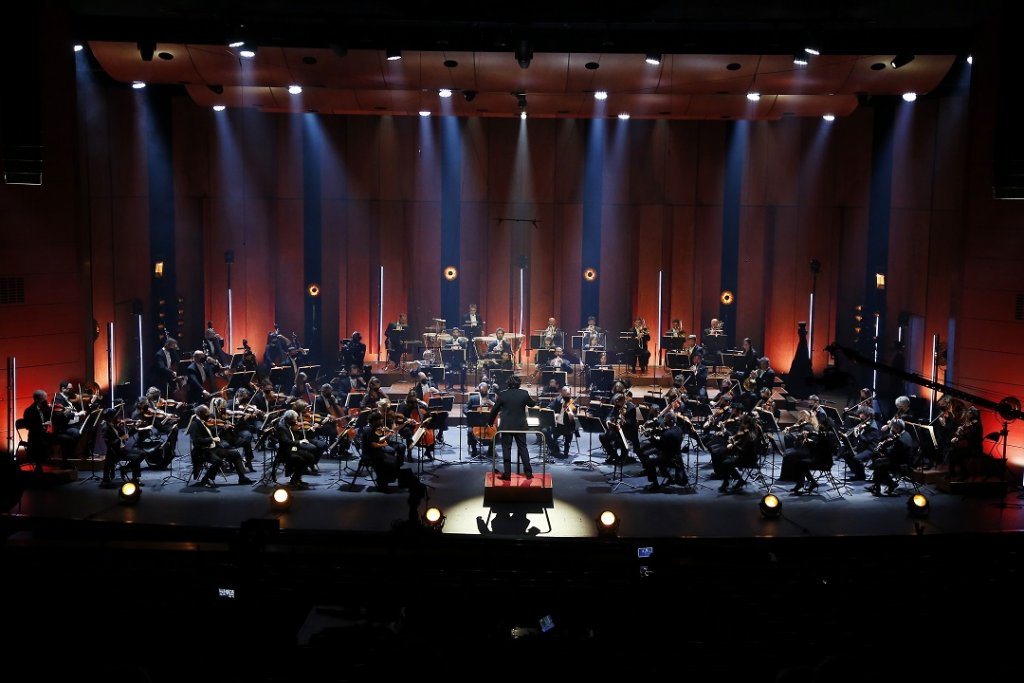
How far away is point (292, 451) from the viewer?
1372 cm

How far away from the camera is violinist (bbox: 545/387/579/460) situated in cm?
1527

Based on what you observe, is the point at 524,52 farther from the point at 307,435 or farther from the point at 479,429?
the point at 307,435

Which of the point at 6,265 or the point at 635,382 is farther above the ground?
the point at 6,265

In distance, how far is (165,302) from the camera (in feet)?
66.1

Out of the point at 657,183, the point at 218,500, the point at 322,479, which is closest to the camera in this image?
the point at 218,500

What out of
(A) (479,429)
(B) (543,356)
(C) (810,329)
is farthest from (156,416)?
(C) (810,329)

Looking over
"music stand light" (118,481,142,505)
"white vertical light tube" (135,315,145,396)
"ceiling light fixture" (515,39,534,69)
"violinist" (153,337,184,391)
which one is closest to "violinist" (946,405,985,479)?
"ceiling light fixture" (515,39,534,69)

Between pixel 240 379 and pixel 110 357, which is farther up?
pixel 110 357

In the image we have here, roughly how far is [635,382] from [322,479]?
304 inches

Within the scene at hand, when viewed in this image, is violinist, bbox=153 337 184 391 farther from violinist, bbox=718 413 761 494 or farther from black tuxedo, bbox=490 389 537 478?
violinist, bbox=718 413 761 494

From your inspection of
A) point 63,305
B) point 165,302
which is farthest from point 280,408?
point 165,302

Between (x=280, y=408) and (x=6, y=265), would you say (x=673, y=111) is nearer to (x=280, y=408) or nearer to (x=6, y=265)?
(x=280, y=408)

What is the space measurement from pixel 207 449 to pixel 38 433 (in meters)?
2.39

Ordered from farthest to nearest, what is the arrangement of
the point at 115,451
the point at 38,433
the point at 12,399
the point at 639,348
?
the point at 639,348 → the point at 12,399 → the point at 38,433 → the point at 115,451
